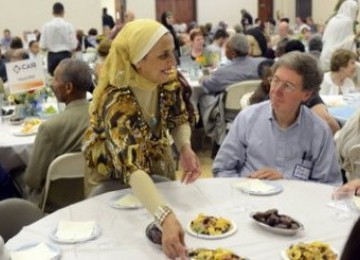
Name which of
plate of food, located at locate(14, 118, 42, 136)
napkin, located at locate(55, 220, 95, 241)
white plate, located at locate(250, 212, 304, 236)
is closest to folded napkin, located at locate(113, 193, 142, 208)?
napkin, located at locate(55, 220, 95, 241)

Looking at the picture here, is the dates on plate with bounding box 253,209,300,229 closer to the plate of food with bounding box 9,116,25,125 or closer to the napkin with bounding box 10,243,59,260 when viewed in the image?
the napkin with bounding box 10,243,59,260

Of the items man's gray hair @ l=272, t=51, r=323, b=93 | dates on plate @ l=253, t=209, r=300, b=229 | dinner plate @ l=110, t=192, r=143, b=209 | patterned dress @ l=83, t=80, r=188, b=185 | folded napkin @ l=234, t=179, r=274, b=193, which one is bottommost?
folded napkin @ l=234, t=179, r=274, b=193

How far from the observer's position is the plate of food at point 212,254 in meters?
1.66

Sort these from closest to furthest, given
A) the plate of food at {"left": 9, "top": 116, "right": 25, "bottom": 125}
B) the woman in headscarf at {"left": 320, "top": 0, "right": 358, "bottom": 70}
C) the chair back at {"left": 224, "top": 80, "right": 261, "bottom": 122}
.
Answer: the plate of food at {"left": 9, "top": 116, "right": 25, "bottom": 125} < the chair back at {"left": 224, "top": 80, "right": 261, "bottom": 122} < the woman in headscarf at {"left": 320, "top": 0, "right": 358, "bottom": 70}

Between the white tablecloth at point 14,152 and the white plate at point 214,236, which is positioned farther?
the white tablecloth at point 14,152

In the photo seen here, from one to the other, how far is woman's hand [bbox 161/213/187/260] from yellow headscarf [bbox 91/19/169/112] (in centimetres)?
67

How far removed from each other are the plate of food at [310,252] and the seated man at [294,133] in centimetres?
84

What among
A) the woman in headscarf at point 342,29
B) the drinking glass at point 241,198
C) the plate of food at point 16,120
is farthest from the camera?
the woman in headscarf at point 342,29

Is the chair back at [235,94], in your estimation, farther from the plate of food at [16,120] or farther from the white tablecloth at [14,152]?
the white tablecloth at [14,152]

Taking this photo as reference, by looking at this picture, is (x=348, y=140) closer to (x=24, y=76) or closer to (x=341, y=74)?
(x=341, y=74)

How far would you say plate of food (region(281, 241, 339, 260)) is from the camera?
165 cm

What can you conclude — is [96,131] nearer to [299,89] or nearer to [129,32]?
[129,32]

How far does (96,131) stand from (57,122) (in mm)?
913

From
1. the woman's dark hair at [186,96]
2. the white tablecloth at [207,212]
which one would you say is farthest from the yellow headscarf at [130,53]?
the white tablecloth at [207,212]
